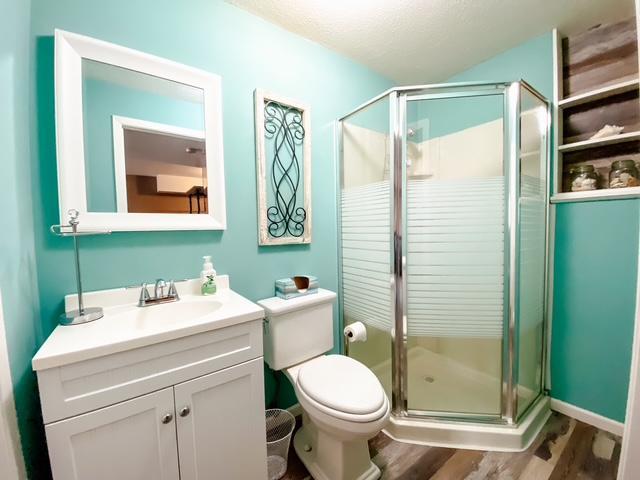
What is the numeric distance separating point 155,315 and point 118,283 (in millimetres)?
216

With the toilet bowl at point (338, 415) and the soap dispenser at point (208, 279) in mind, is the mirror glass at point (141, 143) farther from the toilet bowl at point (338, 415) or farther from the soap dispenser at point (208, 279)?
the toilet bowl at point (338, 415)

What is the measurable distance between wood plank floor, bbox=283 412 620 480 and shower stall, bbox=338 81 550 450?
6 cm

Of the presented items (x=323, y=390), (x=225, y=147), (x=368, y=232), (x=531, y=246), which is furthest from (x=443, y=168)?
(x=323, y=390)

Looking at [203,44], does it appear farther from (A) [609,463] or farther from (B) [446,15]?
(A) [609,463]

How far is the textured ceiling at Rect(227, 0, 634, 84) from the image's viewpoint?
1377mm

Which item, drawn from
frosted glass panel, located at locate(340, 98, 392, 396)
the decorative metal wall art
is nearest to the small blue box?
the decorative metal wall art

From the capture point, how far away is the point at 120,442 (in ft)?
2.51

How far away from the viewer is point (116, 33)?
3.52ft

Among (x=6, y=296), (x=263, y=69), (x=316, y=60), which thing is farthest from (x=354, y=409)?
(x=316, y=60)

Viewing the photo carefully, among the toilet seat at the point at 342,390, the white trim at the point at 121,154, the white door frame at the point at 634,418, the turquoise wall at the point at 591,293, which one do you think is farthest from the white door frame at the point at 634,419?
the white trim at the point at 121,154

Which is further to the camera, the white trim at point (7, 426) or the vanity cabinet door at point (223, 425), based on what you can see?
the vanity cabinet door at point (223, 425)

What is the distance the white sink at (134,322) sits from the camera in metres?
0.71

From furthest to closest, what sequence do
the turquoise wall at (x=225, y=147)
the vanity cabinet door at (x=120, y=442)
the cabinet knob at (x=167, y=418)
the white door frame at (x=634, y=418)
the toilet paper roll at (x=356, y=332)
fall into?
the toilet paper roll at (x=356, y=332) → the turquoise wall at (x=225, y=147) → the cabinet knob at (x=167, y=418) → the vanity cabinet door at (x=120, y=442) → the white door frame at (x=634, y=418)

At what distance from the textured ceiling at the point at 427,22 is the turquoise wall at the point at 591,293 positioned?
192 mm
